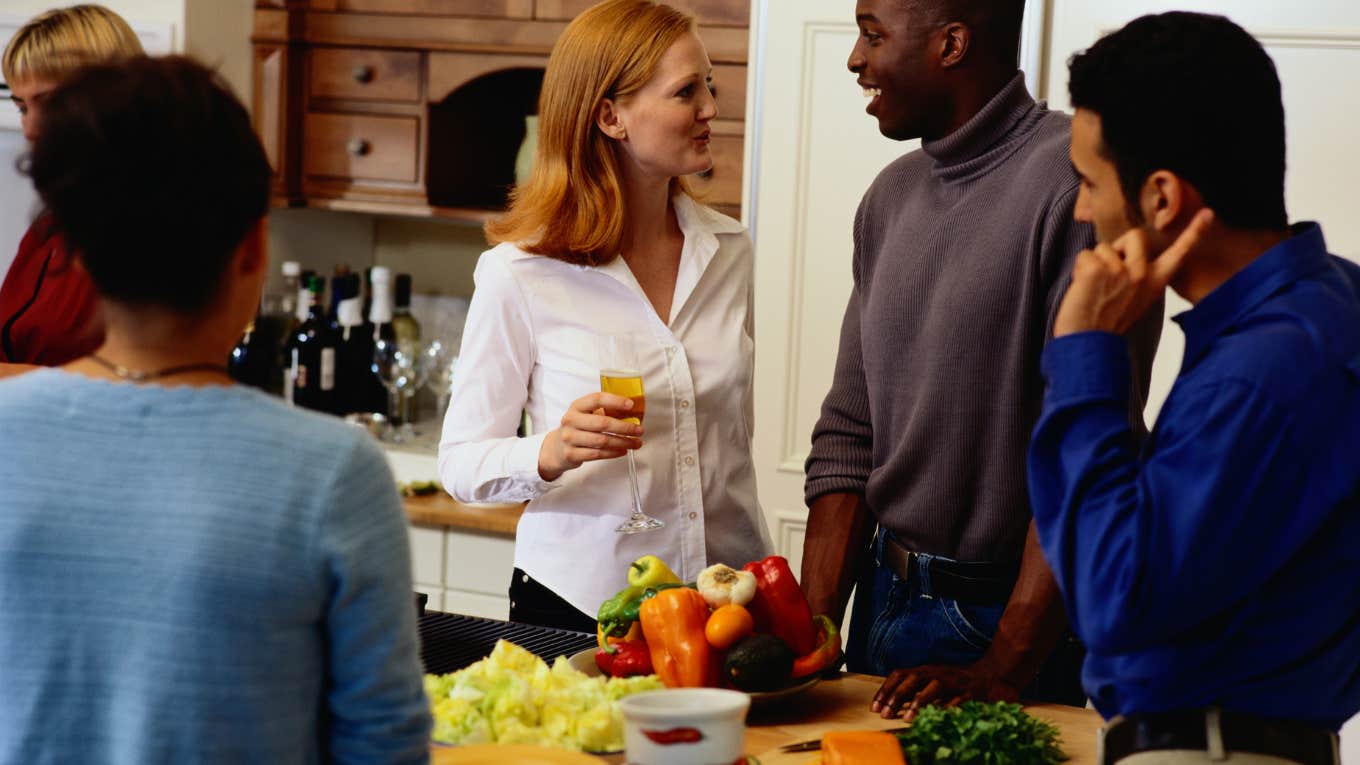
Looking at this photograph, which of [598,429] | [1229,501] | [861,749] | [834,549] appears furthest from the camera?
[834,549]

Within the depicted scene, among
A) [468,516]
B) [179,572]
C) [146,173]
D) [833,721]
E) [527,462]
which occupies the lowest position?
[468,516]

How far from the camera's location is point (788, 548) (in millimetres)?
3277

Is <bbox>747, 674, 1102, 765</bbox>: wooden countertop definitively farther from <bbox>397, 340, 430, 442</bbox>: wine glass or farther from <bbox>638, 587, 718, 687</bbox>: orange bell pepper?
<bbox>397, 340, 430, 442</bbox>: wine glass

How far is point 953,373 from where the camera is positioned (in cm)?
189

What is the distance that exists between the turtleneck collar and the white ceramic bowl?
3.33ft

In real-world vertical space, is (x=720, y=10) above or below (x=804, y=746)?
above

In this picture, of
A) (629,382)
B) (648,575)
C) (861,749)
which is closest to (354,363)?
(629,382)

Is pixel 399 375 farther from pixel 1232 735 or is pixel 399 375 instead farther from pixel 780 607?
pixel 1232 735

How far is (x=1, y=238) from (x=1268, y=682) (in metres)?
3.36

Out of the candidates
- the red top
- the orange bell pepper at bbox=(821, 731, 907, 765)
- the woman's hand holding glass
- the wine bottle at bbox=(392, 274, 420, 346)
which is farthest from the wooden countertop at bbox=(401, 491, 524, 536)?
the orange bell pepper at bbox=(821, 731, 907, 765)

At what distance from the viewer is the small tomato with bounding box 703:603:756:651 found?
1.60m

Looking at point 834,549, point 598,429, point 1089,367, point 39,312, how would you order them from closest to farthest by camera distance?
point 1089,367 < point 598,429 < point 834,549 < point 39,312

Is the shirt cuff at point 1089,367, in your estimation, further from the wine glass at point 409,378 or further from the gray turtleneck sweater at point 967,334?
the wine glass at point 409,378

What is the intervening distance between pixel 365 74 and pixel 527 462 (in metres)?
2.04
